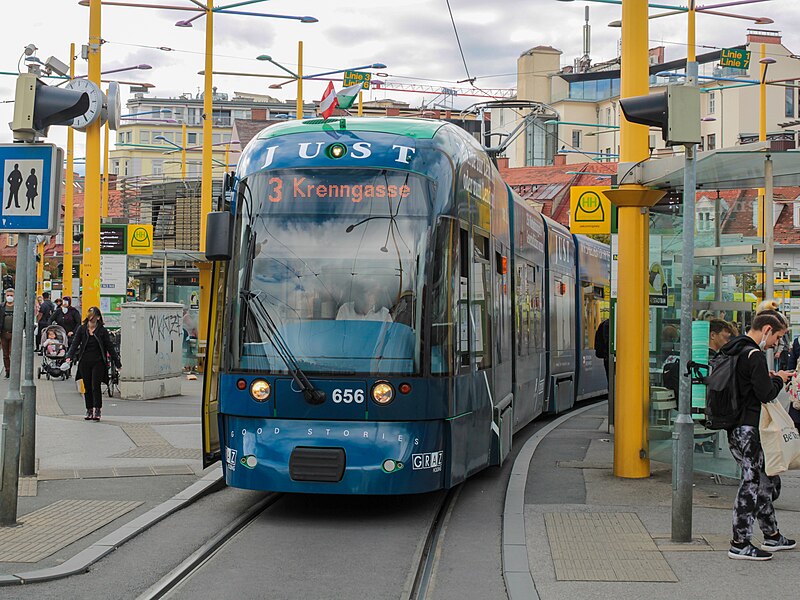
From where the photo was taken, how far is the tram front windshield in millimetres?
9805

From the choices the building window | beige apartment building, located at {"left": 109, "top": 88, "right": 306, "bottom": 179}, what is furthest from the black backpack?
beige apartment building, located at {"left": 109, "top": 88, "right": 306, "bottom": 179}

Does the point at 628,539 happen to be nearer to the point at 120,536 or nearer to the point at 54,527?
the point at 120,536

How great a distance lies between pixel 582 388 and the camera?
22844 mm

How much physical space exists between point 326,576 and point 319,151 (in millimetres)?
3791

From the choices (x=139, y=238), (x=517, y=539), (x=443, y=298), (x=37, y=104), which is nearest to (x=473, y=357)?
(x=443, y=298)

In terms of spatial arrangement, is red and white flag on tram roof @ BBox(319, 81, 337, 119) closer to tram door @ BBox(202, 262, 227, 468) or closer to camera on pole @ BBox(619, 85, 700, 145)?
tram door @ BBox(202, 262, 227, 468)

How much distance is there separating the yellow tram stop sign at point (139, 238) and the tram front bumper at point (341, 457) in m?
20.4

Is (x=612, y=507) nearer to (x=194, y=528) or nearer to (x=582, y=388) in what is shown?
(x=194, y=528)

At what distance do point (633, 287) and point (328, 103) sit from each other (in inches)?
142

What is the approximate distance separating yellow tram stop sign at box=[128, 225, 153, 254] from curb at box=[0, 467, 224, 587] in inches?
704

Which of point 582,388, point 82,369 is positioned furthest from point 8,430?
point 582,388

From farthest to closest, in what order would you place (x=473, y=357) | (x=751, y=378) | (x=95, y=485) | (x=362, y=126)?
(x=95, y=485), (x=473, y=357), (x=362, y=126), (x=751, y=378)

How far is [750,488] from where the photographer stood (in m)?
8.57

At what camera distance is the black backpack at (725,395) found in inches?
335
